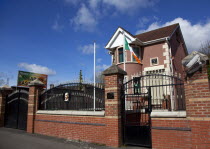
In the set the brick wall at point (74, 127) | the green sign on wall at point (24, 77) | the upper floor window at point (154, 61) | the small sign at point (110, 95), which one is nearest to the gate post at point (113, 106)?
the small sign at point (110, 95)

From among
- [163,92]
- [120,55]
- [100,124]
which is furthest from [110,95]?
[120,55]

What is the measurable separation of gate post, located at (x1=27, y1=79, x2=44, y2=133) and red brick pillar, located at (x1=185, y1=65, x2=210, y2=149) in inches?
304

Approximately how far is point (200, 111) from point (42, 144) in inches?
225

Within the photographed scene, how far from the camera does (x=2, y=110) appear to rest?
1167cm

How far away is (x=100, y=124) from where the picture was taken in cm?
630

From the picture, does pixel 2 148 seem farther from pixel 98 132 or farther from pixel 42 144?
pixel 98 132

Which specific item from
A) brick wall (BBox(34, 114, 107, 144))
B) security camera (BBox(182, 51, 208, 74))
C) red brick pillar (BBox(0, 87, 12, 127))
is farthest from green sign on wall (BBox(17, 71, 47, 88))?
security camera (BBox(182, 51, 208, 74))

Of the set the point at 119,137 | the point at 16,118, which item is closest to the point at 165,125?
the point at 119,137

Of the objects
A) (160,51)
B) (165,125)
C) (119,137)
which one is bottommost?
(119,137)

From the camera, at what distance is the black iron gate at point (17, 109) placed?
10.1m

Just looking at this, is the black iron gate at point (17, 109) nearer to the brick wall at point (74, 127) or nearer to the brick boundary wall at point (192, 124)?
the brick wall at point (74, 127)

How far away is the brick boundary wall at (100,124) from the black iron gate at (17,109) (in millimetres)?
2679

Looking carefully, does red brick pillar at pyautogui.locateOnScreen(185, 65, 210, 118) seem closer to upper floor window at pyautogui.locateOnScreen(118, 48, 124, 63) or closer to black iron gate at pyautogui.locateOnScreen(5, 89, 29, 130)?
black iron gate at pyautogui.locateOnScreen(5, 89, 29, 130)

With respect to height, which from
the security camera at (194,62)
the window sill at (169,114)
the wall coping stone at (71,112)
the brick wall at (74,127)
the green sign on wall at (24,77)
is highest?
the green sign on wall at (24,77)
